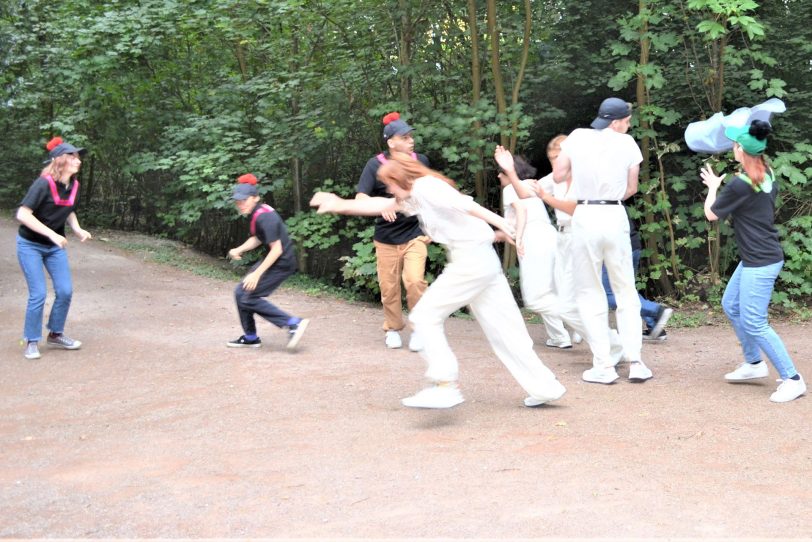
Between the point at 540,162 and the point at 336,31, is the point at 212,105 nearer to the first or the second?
the point at 336,31

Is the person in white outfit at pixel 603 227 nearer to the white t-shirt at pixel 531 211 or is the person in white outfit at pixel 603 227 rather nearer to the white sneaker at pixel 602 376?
the white sneaker at pixel 602 376

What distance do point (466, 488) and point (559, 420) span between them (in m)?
1.34

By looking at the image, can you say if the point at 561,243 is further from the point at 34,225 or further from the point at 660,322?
the point at 34,225

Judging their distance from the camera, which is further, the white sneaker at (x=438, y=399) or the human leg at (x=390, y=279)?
the human leg at (x=390, y=279)

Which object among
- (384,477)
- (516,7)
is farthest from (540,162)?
(384,477)

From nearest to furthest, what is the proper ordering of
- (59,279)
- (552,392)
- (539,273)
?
1. (552,392)
2. (539,273)
3. (59,279)

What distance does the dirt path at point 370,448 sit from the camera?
423cm

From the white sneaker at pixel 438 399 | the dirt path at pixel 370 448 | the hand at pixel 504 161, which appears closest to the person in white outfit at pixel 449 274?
the white sneaker at pixel 438 399

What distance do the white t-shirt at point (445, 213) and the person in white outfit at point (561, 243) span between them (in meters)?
0.78

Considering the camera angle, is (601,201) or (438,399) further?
(601,201)

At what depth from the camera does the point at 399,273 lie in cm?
811

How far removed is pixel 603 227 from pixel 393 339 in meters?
2.42

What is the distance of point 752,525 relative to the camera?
13.3ft

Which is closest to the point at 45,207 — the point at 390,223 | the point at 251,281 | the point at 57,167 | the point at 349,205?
the point at 57,167
